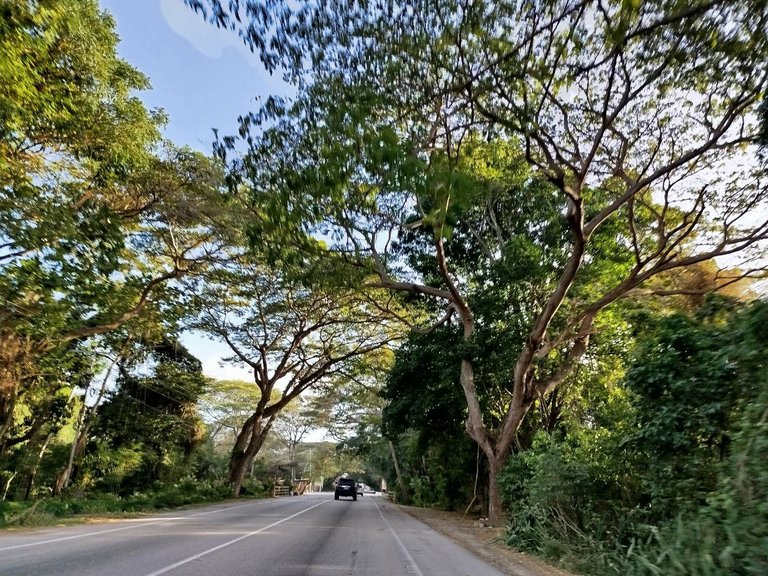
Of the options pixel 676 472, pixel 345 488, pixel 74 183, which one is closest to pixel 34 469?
pixel 74 183

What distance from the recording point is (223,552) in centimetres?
940

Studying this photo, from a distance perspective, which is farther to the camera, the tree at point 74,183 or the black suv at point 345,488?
the black suv at point 345,488

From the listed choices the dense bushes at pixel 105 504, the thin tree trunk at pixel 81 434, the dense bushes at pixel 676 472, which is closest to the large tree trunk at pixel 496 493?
the dense bushes at pixel 676 472

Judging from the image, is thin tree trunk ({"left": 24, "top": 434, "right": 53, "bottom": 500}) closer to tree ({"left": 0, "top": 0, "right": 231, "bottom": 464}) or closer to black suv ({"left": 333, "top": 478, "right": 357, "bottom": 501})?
tree ({"left": 0, "top": 0, "right": 231, "bottom": 464})

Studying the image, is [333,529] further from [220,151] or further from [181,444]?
[181,444]

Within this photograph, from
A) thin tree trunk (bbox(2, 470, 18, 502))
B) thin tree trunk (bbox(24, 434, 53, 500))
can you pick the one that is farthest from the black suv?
thin tree trunk (bbox(2, 470, 18, 502))

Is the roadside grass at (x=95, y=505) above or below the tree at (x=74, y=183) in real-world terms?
below

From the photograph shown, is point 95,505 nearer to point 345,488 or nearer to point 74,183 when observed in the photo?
point 74,183

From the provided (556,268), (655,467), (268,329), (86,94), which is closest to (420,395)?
(556,268)

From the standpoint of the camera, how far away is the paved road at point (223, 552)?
761cm

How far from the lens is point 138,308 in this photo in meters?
17.8

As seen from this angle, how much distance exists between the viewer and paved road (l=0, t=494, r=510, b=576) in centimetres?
761

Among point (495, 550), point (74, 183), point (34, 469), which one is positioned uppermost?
point (74, 183)

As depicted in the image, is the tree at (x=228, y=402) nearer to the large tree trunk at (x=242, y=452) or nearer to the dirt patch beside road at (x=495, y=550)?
the large tree trunk at (x=242, y=452)
